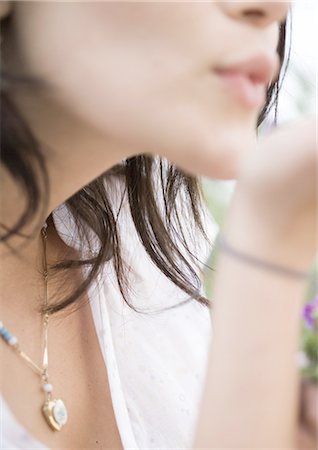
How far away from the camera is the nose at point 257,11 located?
0.84m

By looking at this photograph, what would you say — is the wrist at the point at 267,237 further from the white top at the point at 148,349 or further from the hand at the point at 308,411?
the white top at the point at 148,349

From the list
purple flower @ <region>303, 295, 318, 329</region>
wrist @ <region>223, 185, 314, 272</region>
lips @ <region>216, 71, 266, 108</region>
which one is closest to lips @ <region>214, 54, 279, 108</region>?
lips @ <region>216, 71, 266, 108</region>

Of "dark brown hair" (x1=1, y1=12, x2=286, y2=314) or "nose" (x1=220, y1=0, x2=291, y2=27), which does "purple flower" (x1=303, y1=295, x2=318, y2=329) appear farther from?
"dark brown hair" (x1=1, y1=12, x2=286, y2=314)

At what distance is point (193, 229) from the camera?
147cm

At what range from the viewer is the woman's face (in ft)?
2.77

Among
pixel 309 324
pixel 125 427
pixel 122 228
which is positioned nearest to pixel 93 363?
pixel 125 427

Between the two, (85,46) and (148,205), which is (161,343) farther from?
(85,46)

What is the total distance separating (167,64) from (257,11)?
12 cm

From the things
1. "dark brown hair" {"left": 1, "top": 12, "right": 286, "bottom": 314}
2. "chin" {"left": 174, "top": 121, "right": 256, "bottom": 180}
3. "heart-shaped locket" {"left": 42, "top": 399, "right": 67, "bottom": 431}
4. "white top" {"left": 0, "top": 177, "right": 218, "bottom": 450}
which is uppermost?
"chin" {"left": 174, "top": 121, "right": 256, "bottom": 180}

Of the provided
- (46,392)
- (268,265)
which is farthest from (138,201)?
(268,265)

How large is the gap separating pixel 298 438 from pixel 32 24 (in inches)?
22.8

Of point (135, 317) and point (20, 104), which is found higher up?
point (20, 104)

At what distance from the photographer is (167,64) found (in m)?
0.85

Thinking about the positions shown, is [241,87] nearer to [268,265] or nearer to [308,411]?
[268,265]
